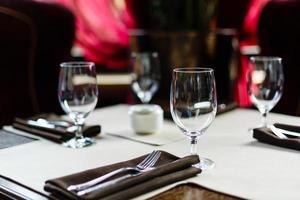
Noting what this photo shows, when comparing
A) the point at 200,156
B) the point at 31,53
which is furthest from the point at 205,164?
the point at 31,53

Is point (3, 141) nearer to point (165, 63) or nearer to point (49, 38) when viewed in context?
point (49, 38)

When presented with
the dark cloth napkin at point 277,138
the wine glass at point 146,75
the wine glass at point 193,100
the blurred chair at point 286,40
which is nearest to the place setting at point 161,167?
the wine glass at point 193,100

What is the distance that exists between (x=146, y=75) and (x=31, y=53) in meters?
0.50

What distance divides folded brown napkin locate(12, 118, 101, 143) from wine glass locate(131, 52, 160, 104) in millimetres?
414

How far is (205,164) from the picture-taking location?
0.89 meters

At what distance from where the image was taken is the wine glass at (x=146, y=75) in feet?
4.95

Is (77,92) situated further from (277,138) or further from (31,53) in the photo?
(31,53)

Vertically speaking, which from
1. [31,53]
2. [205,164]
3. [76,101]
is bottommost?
[205,164]

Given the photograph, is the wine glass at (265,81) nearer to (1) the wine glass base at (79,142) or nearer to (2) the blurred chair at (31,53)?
(1) the wine glass base at (79,142)

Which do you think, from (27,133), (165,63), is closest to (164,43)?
(165,63)

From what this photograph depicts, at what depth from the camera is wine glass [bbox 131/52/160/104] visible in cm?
151

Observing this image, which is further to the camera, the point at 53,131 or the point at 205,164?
the point at 53,131

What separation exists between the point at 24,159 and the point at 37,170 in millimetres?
79

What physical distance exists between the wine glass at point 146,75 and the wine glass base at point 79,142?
0.46 m
